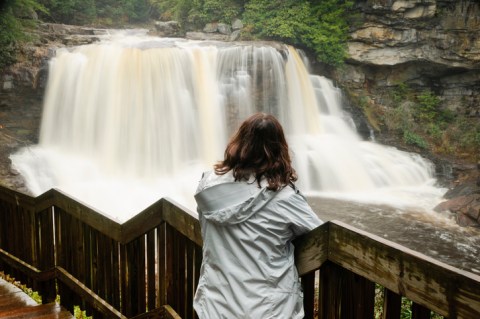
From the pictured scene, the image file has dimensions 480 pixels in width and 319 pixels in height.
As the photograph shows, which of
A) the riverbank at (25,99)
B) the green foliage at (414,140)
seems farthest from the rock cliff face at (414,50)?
the riverbank at (25,99)

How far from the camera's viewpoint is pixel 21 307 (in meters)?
4.57

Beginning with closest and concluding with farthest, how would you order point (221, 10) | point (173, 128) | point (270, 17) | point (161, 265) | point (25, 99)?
point (161, 265)
point (25, 99)
point (173, 128)
point (270, 17)
point (221, 10)

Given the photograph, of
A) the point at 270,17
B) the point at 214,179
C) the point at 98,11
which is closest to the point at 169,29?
the point at 98,11

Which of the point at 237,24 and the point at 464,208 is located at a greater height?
the point at 237,24

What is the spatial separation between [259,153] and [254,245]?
0.46 m

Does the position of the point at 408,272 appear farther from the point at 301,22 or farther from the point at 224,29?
the point at 224,29

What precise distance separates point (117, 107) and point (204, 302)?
14015 mm

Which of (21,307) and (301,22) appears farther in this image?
(301,22)

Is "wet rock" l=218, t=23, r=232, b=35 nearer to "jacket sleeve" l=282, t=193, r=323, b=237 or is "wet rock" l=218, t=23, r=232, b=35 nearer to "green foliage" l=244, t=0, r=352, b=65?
"green foliage" l=244, t=0, r=352, b=65

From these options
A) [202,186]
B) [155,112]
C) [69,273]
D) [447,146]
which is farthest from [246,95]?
[202,186]

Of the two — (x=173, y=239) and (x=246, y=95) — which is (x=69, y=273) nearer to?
(x=173, y=239)

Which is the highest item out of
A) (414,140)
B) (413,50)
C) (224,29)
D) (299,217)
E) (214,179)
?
(224,29)

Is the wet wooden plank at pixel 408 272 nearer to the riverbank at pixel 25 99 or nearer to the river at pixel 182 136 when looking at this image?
the river at pixel 182 136

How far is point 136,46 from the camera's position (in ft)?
55.4
